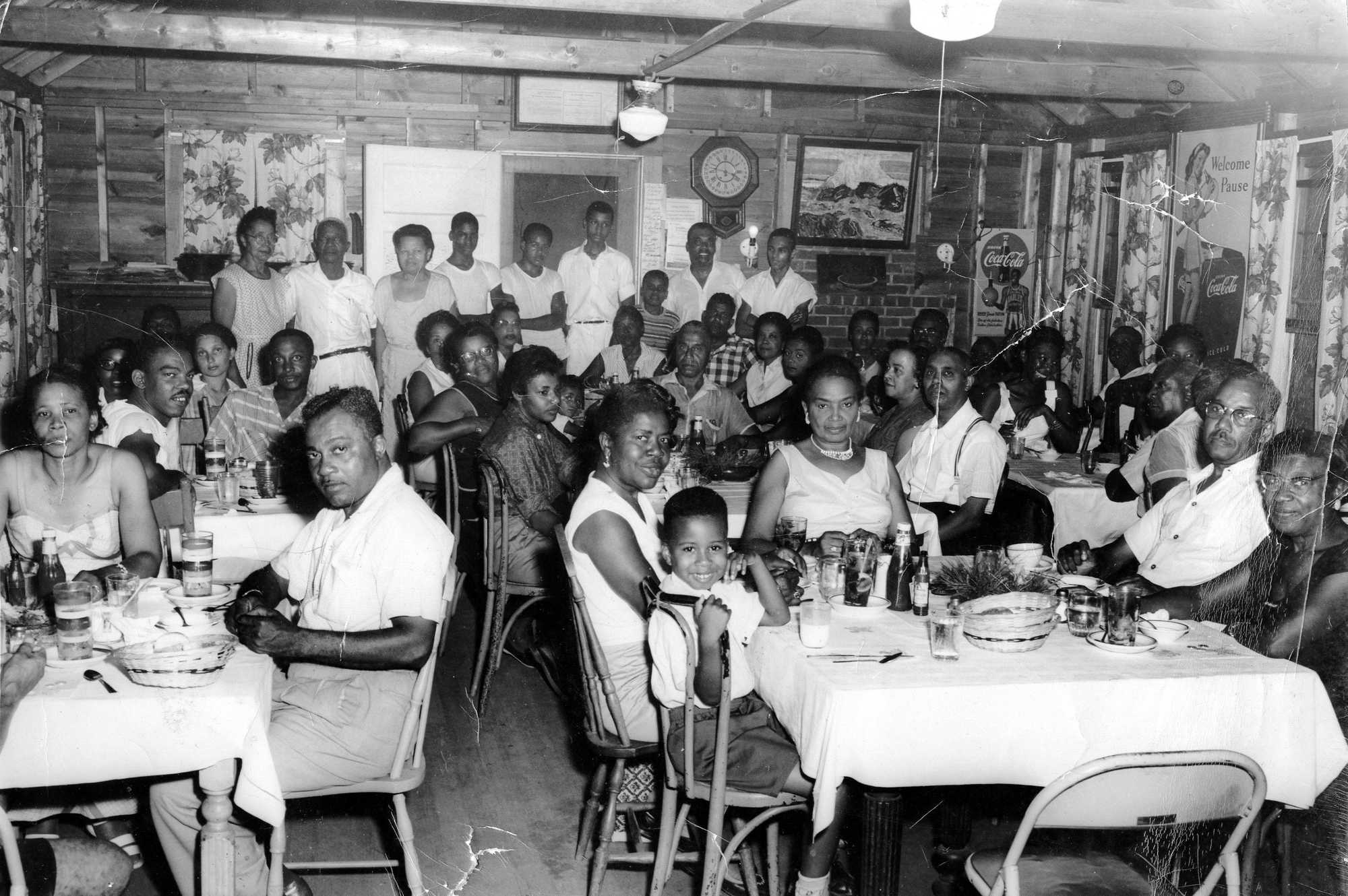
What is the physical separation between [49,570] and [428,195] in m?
5.94

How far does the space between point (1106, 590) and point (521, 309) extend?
6.04 meters

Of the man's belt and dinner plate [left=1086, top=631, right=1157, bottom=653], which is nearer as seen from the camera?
dinner plate [left=1086, top=631, right=1157, bottom=653]

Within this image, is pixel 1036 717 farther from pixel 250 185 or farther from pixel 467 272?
pixel 250 185

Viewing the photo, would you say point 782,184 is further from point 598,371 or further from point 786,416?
point 786,416

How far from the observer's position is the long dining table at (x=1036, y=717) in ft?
8.39

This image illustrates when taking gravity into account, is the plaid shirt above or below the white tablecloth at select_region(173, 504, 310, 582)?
above

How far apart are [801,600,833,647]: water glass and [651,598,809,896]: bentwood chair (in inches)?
8.5

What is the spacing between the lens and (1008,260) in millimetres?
9984

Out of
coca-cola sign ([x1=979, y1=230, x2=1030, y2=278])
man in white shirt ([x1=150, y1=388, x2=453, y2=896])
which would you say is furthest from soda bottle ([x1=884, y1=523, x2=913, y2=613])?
A: coca-cola sign ([x1=979, y1=230, x2=1030, y2=278])

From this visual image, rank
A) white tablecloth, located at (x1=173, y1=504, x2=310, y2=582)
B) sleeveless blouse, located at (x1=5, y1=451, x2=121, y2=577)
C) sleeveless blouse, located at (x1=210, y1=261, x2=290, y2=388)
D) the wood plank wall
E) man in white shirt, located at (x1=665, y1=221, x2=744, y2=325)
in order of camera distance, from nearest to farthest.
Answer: sleeveless blouse, located at (x1=5, y1=451, x2=121, y2=577)
white tablecloth, located at (x1=173, y1=504, x2=310, y2=582)
sleeveless blouse, located at (x1=210, y1=261, x2=290, y2=388)
the wood plank wall
man in white shirt, located at (x1=665, y1=221, x2=744, y2=325)

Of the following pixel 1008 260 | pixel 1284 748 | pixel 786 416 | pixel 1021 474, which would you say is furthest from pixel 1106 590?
pixel 1008 260

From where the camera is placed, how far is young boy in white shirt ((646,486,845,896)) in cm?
273

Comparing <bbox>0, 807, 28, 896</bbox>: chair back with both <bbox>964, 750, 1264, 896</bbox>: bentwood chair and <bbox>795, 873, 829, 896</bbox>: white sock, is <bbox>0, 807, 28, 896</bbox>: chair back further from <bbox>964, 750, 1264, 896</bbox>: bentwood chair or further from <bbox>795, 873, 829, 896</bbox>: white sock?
<bbox>964, 750, 1264, 896</bbox>: bentwood chair

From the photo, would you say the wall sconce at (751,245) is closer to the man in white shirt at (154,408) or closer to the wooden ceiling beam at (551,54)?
the wooden ceiling beam at (551,54)
